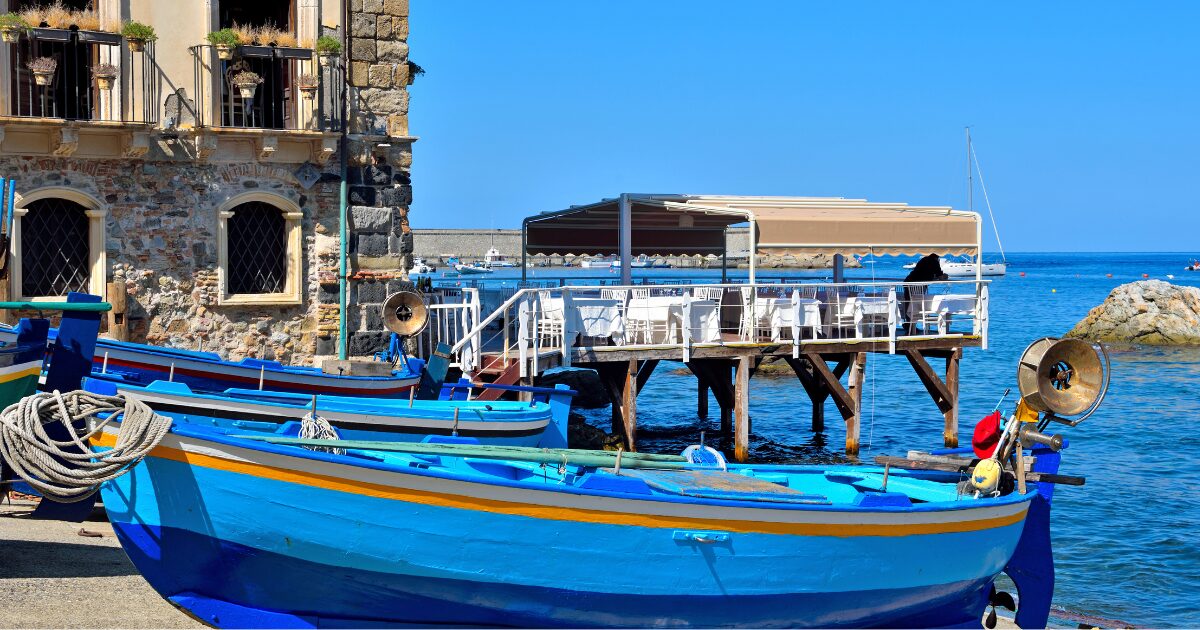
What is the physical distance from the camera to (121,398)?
7879 millimetres

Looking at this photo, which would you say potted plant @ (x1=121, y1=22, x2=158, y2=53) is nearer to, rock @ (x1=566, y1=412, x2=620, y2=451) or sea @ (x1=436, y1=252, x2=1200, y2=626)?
rock @ (x1=566, y1=412, x2=620, y2=451)

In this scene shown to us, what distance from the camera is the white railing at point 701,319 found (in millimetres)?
15664

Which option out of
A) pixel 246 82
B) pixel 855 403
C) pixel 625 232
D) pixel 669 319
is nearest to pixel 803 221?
pixel 669 319

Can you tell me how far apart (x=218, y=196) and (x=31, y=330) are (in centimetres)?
725

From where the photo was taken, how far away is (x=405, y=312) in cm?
1498

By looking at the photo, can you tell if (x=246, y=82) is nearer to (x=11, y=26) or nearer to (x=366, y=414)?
(x=11, y=26)

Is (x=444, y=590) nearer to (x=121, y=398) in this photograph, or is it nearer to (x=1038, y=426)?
(x=121, y=398)

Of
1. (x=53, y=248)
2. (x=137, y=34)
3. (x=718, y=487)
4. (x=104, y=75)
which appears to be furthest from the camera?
(x=53, y=248)

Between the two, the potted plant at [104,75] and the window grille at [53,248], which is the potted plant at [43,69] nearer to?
the potted plant at [104,75]

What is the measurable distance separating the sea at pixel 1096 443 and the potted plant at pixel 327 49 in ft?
27.3

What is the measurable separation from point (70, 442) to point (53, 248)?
323 inches

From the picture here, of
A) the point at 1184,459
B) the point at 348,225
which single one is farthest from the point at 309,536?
the point at 1184,459

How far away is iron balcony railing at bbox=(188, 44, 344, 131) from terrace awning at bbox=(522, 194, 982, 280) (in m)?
4.33

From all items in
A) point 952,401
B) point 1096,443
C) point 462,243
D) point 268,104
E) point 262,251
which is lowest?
point 1096,443
